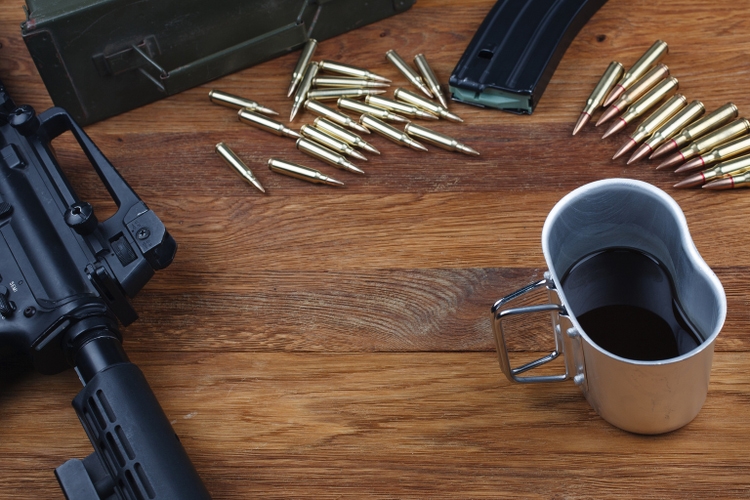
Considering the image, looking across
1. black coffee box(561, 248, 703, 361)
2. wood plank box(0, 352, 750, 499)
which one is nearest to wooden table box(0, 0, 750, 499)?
wood plank box(0, 352, 750, 499)

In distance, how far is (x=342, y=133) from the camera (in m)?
1.29

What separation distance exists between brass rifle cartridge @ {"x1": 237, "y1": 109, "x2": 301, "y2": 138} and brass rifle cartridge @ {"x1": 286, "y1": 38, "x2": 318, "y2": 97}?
81 millimetres

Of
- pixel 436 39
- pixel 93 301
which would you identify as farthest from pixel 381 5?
pixel 93 301

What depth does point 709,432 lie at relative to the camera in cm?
92

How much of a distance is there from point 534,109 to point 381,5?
14.0 inches

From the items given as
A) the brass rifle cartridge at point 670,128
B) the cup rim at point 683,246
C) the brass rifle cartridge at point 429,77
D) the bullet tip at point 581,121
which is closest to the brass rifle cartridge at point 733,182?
the brass rifle cartridge at point 670,128

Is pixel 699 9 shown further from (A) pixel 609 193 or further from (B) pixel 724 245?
(A) pixel 609 193

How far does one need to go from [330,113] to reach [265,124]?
0.11 m

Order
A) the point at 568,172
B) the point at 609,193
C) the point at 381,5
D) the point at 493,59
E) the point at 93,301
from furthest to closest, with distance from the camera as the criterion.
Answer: the point at 381,5 → the point at 493,59 → the point at 568,172 → the point at 93,301 → the point at 609,193

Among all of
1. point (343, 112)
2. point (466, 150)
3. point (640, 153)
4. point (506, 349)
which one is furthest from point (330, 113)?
point (506, 349)

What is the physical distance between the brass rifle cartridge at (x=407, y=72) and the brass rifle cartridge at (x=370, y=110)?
0.21ft

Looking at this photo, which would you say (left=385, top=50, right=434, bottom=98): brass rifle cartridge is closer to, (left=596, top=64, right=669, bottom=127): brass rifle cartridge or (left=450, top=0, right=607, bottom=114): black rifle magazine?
(left=450, top=0, right=607, bottom=114): black rifle magazine

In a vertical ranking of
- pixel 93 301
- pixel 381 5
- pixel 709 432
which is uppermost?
pixel 381 5

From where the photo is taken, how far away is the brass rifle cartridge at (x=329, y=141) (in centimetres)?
127
